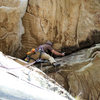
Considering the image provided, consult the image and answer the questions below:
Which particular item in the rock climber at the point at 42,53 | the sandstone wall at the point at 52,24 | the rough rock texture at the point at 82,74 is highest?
the sandstone wall at the point at 52,24

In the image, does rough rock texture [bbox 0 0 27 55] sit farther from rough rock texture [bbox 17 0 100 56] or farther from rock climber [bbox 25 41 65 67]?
rock climber [bbox 25 41 65 67]

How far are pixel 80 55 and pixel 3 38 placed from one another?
2.10 metres

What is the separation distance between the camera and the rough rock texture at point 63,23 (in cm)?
446

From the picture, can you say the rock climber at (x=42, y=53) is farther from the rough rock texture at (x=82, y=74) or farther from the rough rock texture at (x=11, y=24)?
the rough rock texture at (x=11, y=24)

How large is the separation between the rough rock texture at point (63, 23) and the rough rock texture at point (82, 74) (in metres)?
0.56

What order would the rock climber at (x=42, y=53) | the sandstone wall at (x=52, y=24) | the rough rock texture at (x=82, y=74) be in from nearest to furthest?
1. the rough rock texture at (x=82, y=74)
2. the rock climber at (x=42, y=53)
3. the sandstone wall at (x=52, y=24)

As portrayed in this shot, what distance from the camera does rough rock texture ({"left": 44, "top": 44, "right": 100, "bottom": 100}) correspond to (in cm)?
380

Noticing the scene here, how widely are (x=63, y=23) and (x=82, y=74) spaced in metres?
1.51

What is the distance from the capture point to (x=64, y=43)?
15.5 feet

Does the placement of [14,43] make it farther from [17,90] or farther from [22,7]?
[17,90]

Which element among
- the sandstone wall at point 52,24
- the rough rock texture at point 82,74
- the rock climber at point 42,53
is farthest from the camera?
the sandstone wall at point 52,24

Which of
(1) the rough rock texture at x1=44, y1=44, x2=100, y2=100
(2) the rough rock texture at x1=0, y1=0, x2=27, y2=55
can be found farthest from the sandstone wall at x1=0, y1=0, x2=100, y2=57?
(1) the rough rock texture at x1=44, y1=44, x2=100, y2=100

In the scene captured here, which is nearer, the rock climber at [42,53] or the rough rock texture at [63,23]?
the rock climber at [42,53]

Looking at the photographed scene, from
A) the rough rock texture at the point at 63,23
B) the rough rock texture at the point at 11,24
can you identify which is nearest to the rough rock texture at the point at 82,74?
the rough rock texture at the point at 63,23
